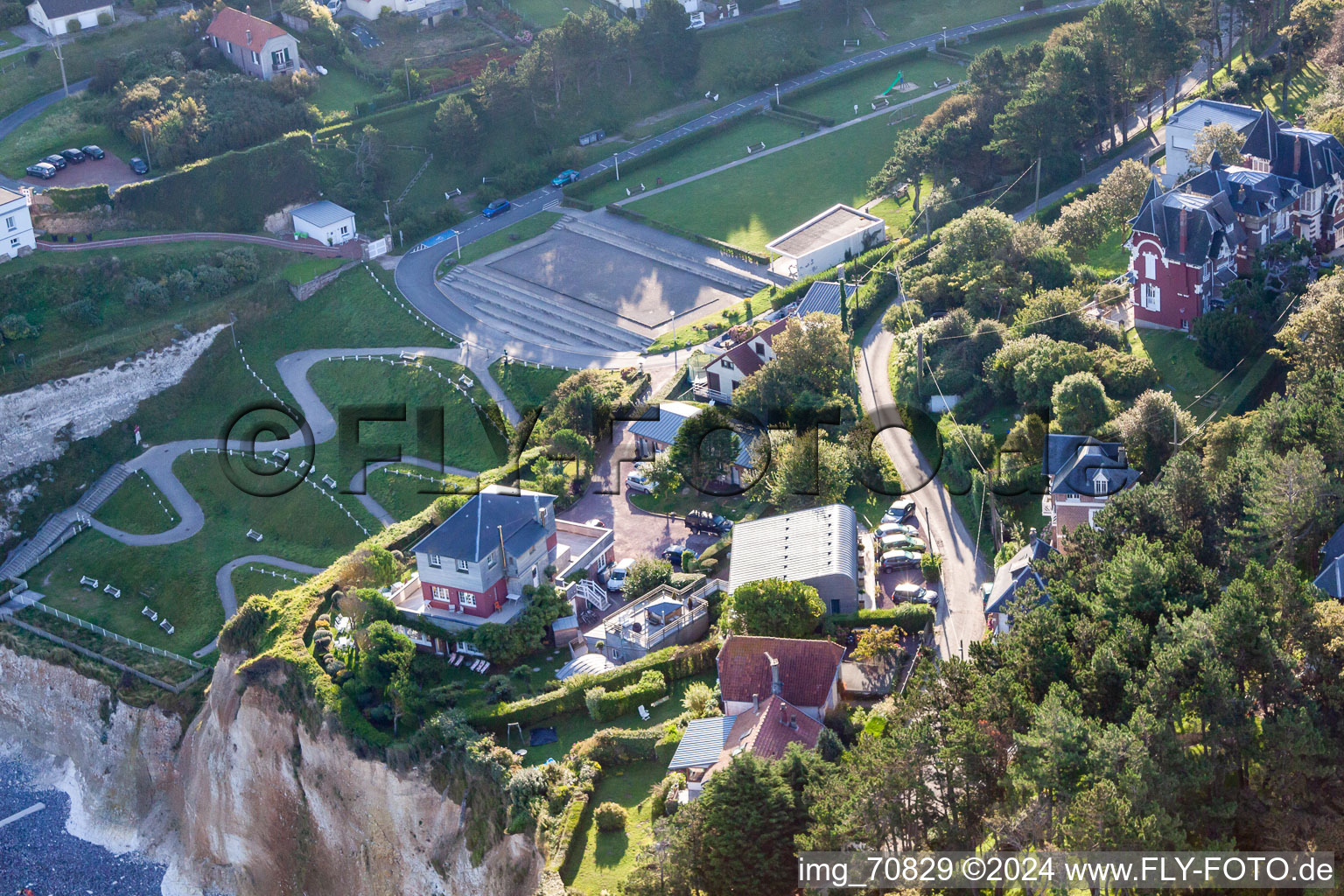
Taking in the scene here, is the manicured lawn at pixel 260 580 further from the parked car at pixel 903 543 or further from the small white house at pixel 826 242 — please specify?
the small white house at pixel 826 242

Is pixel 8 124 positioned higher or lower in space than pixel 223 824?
higher

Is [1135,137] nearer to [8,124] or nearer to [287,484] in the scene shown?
[287,484]

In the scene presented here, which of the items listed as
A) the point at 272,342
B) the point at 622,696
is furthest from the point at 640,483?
the point at 272,342

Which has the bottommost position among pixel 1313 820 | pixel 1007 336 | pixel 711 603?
pixel 711 603

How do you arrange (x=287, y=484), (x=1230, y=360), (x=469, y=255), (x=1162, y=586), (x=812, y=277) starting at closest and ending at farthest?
(x=1162, y=586) < (x=1230, y=360) < (x=287, y=484) < (x=812, y=277) < (x=469, y=255)

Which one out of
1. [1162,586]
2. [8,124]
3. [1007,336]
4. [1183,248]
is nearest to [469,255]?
[8,124]

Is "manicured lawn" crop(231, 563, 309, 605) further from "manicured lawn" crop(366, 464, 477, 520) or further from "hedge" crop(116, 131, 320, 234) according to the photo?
"hedge" crop(116, 131, 320, 234)

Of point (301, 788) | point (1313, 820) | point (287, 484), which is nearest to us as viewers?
point (1313, 820)
